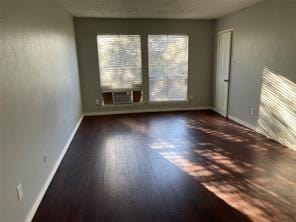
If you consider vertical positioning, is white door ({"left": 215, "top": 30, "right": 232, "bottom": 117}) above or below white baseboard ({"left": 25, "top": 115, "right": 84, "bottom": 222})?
above

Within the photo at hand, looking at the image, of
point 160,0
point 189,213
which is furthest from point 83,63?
point 189,213

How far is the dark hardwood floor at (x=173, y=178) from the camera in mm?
2148

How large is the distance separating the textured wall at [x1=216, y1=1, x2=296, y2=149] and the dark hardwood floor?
369 millimetres

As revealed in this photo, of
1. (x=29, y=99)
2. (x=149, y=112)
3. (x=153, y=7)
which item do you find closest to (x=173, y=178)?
(x=29, y=99)

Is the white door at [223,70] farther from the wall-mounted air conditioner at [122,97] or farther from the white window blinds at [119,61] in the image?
the wall-mounted air conditioner at [122,97]

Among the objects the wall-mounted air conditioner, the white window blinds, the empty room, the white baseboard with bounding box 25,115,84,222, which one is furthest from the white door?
the white baseboard with bounding box 25,115,84,222

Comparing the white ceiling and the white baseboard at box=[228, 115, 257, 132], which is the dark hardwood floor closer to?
the white baseboard at box=[228, 115, 257, 132]

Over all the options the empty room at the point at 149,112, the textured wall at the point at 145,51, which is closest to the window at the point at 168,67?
the empty room at the point at 149,112

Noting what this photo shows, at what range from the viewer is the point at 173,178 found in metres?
2.76

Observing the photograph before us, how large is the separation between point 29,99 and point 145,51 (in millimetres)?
4062

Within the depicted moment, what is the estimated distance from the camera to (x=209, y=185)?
2.59 meters

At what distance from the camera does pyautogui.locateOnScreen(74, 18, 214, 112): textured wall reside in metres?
5.57

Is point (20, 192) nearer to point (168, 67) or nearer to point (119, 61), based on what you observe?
point (119, 61)

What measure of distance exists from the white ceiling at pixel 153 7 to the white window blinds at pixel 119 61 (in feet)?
2.06
